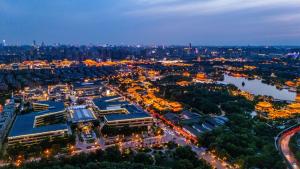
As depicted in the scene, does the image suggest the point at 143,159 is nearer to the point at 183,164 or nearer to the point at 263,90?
the point at 183,164

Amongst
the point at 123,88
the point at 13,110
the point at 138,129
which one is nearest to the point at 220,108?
the point at 138,129

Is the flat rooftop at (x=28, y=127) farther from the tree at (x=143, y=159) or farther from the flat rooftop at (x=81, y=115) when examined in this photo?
the tree at (x=143, y=159)

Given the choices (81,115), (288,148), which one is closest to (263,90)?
(288,148)

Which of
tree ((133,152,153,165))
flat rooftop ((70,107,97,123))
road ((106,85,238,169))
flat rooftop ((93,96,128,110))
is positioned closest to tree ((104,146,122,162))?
tree ((133,152,153,165))

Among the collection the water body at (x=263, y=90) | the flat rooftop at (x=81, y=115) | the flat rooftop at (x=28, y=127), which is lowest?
the water body at (x=263, y=90)

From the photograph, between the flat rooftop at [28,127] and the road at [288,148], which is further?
the flat rooftop at [28,127]

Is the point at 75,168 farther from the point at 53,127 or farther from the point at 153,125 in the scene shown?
the point at 153,125

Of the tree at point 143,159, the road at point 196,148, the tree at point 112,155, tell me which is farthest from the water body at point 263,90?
the tree at point 112,155

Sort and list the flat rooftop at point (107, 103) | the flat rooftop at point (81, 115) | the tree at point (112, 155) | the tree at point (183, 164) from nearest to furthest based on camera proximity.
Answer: the tree at point (183, 164) < the tree at point (112, 155) < the flat rooftop at point (81, 115) < the flat rooftop at point (107, 103)

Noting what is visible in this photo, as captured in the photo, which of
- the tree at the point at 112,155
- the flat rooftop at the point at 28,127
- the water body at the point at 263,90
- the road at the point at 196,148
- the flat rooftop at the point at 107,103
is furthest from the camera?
the water body at the point at 263,90

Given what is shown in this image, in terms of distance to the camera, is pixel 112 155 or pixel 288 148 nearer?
pixel 112 155
